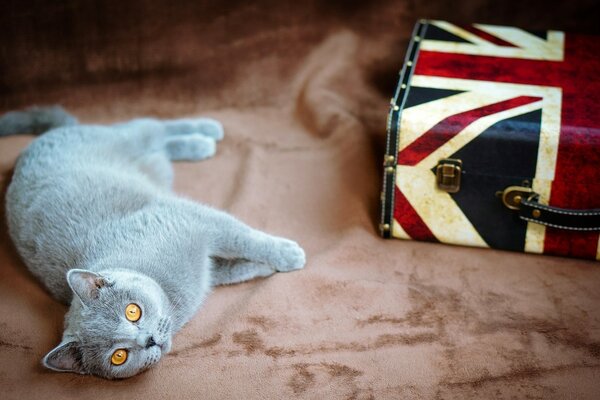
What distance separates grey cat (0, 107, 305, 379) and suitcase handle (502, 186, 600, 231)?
20.4 inches

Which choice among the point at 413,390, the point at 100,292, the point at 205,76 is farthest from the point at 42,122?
the point at 413,390

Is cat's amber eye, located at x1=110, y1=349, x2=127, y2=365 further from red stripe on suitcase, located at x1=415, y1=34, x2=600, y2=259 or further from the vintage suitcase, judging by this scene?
red stripe on suitcase, located at x1=415, y1=34, x2=600, y2=259

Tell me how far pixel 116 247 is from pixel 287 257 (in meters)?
0.39

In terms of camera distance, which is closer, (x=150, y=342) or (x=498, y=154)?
(x=150, y=342)

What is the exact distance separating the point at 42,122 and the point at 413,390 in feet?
4.35

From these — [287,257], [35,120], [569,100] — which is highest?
[569,100]

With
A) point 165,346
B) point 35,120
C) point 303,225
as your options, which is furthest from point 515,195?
point 35,120

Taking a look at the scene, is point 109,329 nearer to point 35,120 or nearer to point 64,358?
point 64,358

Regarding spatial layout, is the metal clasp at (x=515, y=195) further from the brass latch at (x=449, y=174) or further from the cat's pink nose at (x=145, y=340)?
the cat's pink nose at (x=145, y=340)

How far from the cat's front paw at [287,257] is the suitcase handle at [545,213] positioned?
1.64ft

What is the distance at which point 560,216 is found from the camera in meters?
1.44

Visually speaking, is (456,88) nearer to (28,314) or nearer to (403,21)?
(403,21)

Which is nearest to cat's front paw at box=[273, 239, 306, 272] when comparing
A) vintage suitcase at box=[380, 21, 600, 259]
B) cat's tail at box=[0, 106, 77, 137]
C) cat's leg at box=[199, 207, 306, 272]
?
cat's leg at box=[199, 207, 306, 272]

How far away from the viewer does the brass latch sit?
1483 mm
